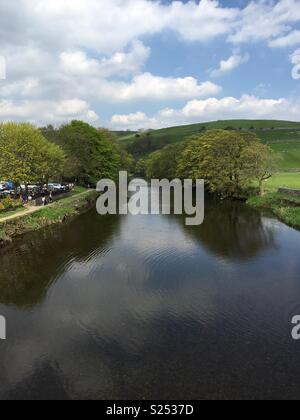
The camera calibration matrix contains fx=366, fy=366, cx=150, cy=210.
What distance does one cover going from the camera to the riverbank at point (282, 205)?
36.7 meters

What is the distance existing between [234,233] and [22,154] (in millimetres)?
28196

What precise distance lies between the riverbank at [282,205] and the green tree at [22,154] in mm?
28726

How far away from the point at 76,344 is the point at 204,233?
2127 cm

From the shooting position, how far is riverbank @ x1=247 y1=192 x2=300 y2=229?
3674cm

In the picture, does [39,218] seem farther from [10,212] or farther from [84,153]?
[84,153]

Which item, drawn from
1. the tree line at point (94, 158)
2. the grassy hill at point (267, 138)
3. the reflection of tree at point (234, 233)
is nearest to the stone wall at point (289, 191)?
the tree line at point (94, 158)

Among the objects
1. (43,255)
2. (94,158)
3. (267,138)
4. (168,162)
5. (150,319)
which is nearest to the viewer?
(150,319)

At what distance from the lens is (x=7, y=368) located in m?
12.8

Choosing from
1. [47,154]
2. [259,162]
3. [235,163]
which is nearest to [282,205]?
[259,162]

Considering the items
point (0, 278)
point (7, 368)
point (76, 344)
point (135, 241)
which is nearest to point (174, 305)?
point (76, 344)

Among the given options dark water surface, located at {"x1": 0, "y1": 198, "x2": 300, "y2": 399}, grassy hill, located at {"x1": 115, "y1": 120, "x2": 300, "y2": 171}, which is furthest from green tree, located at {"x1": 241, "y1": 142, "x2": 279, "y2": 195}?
grassy hill, located at {"x1": 115, "y1": 120, "x2": 300, "y2": 171}

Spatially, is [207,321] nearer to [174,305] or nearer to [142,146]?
[174,305]

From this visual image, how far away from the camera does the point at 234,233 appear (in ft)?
112

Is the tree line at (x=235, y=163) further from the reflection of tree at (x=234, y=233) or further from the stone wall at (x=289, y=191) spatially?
the reflection of tree at (x=234, y=233)
